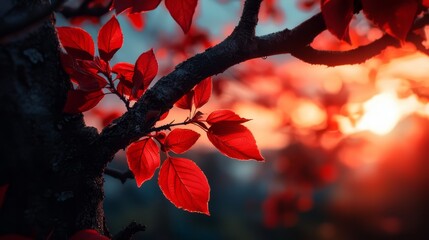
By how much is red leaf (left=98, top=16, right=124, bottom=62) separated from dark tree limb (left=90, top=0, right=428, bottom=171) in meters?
0.14

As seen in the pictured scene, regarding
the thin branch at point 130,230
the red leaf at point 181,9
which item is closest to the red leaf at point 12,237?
the thin branch at point 130,230

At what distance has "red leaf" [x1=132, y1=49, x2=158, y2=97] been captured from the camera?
0.82 meters

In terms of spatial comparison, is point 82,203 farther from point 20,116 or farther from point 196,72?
point 196,72

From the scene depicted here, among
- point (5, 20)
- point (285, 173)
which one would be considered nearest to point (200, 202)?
point (5, 20)

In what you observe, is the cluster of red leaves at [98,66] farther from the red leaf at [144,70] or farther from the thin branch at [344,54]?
the thin branch at [344,54]

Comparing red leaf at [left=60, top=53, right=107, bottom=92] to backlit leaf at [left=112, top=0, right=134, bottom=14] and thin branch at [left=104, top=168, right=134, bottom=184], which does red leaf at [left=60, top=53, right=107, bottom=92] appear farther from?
thin branch at [left=104, top=168, right=134, bottom=184]

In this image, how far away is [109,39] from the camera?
0.84 metres

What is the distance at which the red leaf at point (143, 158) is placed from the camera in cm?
85

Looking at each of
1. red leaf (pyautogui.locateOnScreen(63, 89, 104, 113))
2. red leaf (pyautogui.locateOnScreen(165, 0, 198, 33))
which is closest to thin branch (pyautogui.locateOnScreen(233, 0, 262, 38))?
red leaf (pyautogui.locateOnScreen(165, 0, 198, 33))

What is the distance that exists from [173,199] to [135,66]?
0.30 m

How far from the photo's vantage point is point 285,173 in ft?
23.1

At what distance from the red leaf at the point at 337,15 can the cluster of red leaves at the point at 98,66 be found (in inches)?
15.0

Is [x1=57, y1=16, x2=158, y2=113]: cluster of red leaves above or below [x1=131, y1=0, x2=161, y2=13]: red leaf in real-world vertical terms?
below

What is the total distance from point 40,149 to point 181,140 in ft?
0.96
